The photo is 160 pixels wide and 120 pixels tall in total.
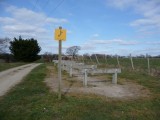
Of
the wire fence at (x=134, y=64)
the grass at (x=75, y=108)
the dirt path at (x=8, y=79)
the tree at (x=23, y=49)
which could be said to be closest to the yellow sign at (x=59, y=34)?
the grass at (x=75, y=108)

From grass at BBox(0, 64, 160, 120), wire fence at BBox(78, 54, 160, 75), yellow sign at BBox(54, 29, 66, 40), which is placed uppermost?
yellow sign at BBox(54, 29, 66, 40)

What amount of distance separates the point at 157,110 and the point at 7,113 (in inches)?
167

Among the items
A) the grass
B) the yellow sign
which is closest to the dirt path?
the grass

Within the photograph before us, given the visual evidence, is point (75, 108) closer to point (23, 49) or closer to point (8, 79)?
point (8, 79)

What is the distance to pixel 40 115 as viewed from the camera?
7008 mm

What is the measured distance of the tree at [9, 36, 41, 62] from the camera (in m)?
62.0

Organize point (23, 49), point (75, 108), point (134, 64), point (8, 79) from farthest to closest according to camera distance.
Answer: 1. point (23, 49)
2. point (134, 64)
3. point (8, 79)
4. point (75, 108)

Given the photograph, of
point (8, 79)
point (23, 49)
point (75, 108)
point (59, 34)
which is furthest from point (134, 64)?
point (23, 49)

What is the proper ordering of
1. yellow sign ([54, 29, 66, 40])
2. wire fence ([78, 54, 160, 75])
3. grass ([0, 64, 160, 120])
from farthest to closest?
wire fence ([78, 54, 160, 75]) < yellow sign ([54, 29, 66, 40]) < grass ([0, 64, 160, 120])

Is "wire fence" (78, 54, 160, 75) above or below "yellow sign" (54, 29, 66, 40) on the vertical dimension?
below

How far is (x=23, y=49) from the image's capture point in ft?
203

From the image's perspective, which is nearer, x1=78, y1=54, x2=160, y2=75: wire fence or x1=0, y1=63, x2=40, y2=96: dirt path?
x1=0, y1=63, x2=40, y2=96: dirt path

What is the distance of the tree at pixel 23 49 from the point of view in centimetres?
6200

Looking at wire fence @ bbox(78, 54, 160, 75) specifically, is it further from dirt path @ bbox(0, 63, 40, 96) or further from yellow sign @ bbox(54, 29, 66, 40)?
yellow sign @ bbox(54, 29, 66, 40)
